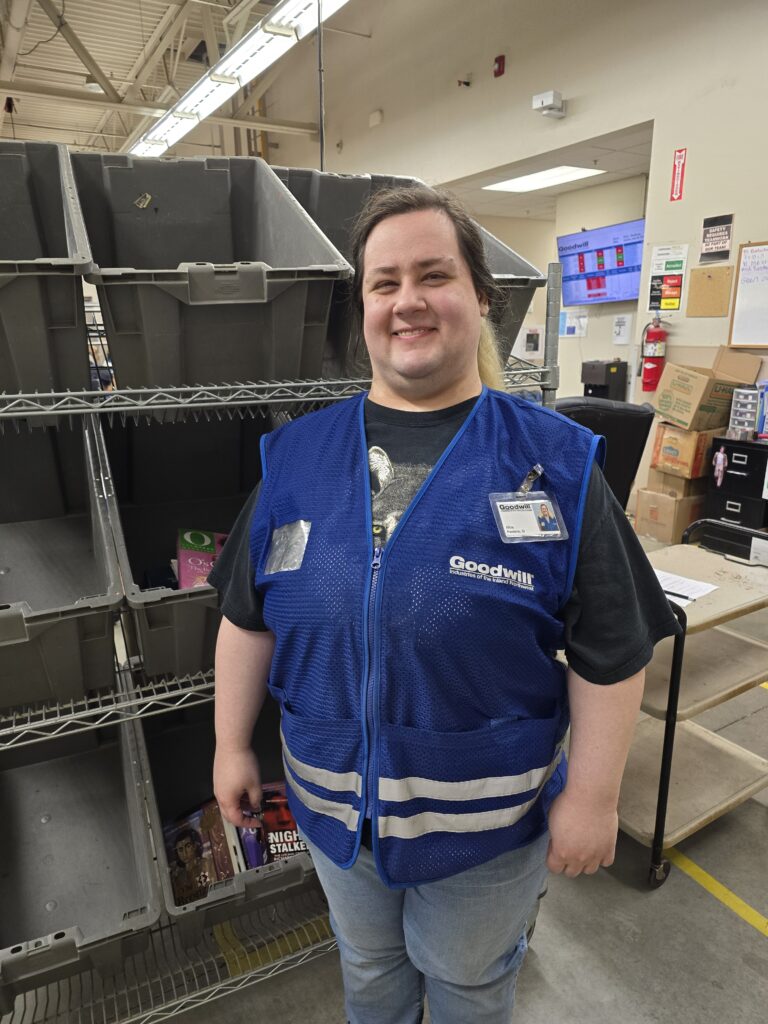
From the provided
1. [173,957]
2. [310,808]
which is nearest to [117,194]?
[310,808]

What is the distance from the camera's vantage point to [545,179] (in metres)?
6.48

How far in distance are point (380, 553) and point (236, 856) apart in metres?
1.06

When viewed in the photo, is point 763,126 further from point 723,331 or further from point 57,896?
point 57,896

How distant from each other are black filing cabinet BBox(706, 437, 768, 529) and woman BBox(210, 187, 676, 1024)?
3.58 m

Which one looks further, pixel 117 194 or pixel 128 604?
pixel 117 194

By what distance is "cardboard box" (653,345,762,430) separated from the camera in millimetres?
4199

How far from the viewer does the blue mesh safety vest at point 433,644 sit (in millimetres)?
897

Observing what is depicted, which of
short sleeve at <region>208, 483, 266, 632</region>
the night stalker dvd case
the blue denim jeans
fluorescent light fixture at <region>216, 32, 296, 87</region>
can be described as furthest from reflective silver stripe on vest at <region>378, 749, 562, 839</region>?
fluorescent light fixture at <region>216, 32, 296, 87</region>

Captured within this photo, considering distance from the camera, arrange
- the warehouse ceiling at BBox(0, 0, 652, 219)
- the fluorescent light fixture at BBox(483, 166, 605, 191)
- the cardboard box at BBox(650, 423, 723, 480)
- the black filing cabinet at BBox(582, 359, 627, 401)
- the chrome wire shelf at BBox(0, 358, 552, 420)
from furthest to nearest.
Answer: the fluorescent light fixture at BBox(483, 166, 605, 191), the black filing cabinet at BBox(582, 359, 627, 401), the warehouse ceiling at BBox(0, 0, 652, 219), the cardboard box at BBox(650, 423, 723, 480), the chrome wire shelf at BBox(0, 358, 552, 420)

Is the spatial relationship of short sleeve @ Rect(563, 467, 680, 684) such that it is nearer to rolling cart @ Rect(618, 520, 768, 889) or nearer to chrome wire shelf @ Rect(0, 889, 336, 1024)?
rolling cart @ Rect(618, 520, 768, 889)

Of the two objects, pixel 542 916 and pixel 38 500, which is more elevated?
pixel 38 500

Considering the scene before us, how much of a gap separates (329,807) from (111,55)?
9.37m

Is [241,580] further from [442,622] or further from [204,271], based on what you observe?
[204,271]

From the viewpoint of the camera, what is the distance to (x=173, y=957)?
1.55 meters
